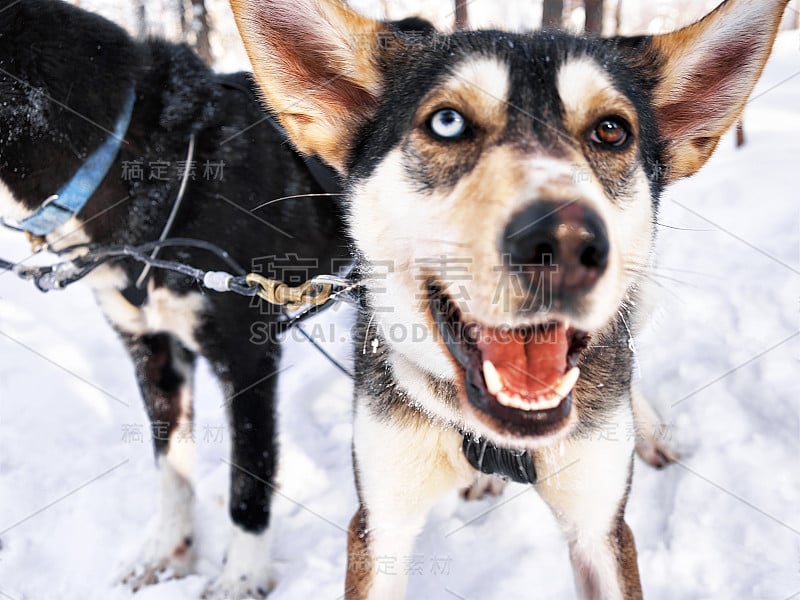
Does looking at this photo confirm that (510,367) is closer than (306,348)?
Yes

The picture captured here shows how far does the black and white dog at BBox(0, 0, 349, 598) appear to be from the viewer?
2271 millimetres

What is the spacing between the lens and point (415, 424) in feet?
5.75

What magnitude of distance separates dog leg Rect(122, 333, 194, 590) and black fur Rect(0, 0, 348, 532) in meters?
0.04

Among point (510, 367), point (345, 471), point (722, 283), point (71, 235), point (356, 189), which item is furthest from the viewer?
point (722, 283)

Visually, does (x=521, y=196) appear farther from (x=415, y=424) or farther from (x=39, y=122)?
(x=39, y=122)

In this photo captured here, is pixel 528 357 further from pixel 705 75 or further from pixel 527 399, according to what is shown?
pixel 705 75

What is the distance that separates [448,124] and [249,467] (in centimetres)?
172

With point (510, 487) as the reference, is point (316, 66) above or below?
above

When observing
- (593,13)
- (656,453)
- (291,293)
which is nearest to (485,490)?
(656,453)

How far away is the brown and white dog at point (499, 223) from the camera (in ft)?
3.91

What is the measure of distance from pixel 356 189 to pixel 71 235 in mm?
1437

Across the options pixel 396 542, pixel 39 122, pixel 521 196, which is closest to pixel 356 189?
pixel 521 196

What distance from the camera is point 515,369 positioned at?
4.50 feet

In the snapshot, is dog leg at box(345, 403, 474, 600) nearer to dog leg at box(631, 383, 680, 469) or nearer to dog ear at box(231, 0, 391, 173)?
dog ear at box(231, 0, 391, 173)
